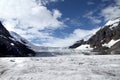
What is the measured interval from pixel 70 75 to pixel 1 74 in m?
7.40

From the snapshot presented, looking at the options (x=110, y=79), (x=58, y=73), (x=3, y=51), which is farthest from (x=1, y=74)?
(x=3, y=51)

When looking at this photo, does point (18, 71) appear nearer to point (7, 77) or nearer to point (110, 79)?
point (7, 77)

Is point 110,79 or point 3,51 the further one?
point 3,51

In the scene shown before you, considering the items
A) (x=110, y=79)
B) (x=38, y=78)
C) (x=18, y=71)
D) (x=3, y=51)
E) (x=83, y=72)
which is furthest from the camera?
(x=3, y=51)

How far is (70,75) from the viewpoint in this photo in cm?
1770

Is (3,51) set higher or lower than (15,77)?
higher

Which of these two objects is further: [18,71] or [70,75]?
[18,71]

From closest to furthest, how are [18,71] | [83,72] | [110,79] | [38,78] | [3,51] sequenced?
[110,79]
[38,78]
[83,72]
[18,71]
[3,51]

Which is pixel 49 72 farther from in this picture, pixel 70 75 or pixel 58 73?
pixel 70 75

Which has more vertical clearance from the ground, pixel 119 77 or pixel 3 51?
pixel 3 51

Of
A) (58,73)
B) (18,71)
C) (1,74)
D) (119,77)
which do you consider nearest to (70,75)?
(58,73)

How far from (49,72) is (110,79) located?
578cm

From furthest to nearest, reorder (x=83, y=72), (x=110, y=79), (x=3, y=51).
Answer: (x=3, y=51)
(x=83, y=72)
(x=110, y=79)

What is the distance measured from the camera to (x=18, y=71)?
66.7 ft
